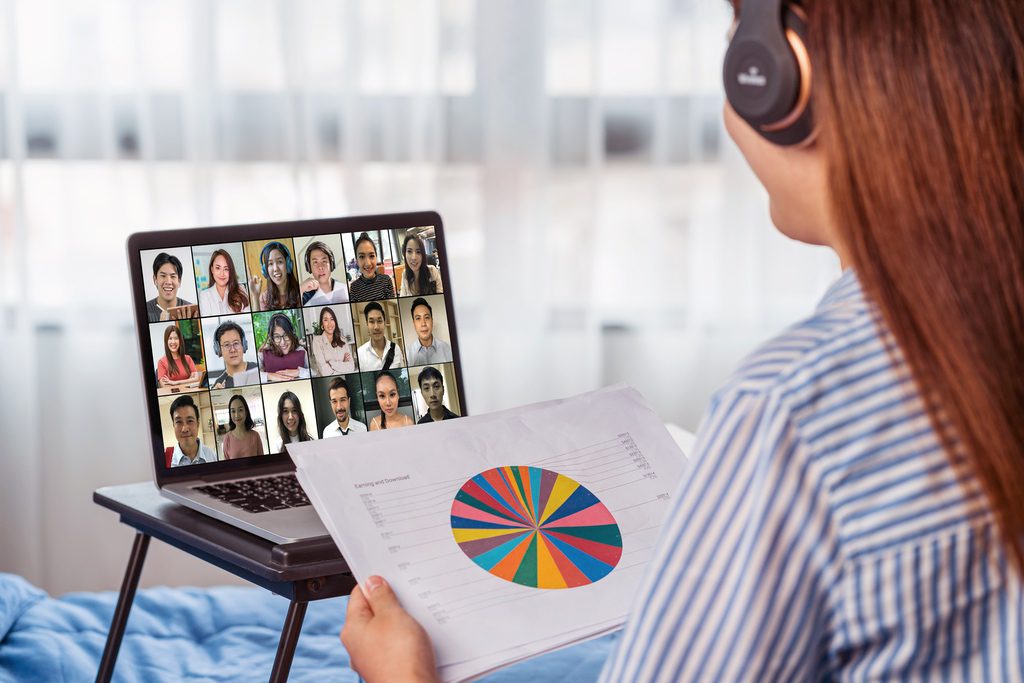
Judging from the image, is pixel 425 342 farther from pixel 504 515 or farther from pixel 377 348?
pixel 504 515

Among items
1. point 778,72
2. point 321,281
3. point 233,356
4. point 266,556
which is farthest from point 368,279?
point 778,72

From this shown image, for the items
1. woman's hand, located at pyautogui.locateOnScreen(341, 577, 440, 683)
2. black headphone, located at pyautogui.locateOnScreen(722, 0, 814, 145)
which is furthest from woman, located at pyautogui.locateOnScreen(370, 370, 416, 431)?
black headphone, located at pyautogui.locateOnScreen(722, 0, 814, 145)

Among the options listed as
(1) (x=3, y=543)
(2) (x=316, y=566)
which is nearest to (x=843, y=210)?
(2) (x=316, y=566)

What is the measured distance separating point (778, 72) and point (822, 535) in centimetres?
23

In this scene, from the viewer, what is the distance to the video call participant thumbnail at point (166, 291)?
1.01 meters

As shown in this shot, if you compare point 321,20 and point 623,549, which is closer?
point 623,549

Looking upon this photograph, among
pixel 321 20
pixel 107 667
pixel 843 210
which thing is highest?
pixel 321 20

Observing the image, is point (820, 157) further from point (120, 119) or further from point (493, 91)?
point (120, 119)

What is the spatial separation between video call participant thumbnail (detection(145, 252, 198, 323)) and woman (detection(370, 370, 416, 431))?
20 centimetres

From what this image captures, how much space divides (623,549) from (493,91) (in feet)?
4.05

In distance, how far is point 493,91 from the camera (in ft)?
6.07

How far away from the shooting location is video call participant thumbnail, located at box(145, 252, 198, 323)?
3.31ft

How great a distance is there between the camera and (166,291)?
1.01 meters

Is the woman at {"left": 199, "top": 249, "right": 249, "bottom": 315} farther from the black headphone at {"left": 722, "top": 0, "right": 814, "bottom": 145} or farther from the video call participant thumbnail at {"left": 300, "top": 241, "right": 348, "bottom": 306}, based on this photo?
the black headphone at {"left": 722, "top": 0, "right": 814, "bottom": 145}
